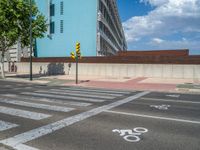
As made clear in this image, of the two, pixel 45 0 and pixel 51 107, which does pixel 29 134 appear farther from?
pixel 45 0

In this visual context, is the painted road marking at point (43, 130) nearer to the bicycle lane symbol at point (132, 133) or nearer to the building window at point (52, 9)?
the bicycle lane symbol at point (132, 133)

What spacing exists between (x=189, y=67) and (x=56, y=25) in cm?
2231

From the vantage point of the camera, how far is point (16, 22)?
25422 mm

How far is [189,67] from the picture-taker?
25.4 metres

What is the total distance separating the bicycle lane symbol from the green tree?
2055 cm

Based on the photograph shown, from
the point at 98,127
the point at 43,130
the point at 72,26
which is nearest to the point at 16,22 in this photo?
the point at 72,26

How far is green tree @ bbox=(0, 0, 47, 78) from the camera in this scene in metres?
24.2

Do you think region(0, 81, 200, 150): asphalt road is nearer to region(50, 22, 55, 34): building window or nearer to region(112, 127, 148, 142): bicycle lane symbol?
region(112, 127, 148, 142): bicycle lane symbol

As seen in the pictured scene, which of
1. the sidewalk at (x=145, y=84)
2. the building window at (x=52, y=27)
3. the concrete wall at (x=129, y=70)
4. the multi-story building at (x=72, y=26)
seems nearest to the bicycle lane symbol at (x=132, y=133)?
the sidewalk at (x=145, y=84)

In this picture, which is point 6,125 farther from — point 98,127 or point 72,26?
point 72,26

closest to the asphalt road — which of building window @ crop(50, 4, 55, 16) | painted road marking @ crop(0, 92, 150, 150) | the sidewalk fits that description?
painted road marking @ crop(0, 92, 150, 150)

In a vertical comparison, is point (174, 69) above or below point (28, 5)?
below

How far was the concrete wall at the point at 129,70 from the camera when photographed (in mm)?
25656

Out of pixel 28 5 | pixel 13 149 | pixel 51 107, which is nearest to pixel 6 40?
pixel 28 5
